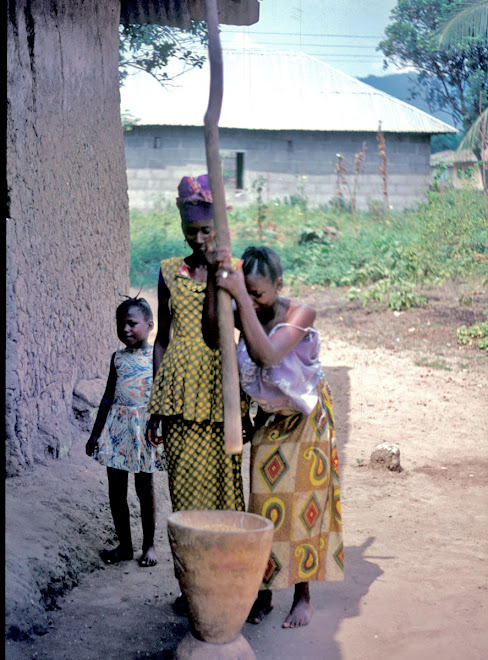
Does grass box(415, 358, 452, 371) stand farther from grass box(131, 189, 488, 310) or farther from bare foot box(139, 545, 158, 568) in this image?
bare foot box(139, 545, 158, 568)

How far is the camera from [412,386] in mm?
7461

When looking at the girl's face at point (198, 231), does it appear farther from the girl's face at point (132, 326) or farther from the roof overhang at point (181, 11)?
the roof overhang at point (181, 11)

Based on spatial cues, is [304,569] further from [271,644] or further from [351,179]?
[351,179]

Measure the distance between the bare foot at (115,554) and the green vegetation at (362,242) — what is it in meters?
7.65

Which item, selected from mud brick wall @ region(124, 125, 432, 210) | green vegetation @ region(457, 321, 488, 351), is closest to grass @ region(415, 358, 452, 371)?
green vegetation @ region(457, 321, 488, 351)

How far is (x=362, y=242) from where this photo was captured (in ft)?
45.6

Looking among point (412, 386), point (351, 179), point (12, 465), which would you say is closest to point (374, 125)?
point (351, 179)

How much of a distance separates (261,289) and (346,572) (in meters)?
1.64

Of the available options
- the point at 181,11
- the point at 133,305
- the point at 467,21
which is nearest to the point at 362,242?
the point at 467,21

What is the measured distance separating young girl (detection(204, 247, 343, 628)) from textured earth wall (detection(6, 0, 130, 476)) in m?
1.37

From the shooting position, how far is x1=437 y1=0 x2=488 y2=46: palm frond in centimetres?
1507

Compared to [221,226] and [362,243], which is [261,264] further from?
[362,243]

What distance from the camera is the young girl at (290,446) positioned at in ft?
8.96

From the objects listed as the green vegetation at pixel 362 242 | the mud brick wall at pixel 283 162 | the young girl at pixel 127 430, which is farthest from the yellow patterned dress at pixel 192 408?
the mud brick wall at pixel 283 162
